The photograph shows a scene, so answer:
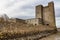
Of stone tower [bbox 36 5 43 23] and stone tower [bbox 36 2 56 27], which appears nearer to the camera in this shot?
stone tower [bbox 36 2 56 27]

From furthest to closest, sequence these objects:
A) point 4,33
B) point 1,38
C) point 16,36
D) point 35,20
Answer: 1. point 35,20
2. point 16,36
3. point 4,33
4. point 1,38

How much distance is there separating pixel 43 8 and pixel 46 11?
0.69m

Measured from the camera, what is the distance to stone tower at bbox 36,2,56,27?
1738 cm

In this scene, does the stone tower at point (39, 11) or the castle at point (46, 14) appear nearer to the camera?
the castle at point (46, 14)

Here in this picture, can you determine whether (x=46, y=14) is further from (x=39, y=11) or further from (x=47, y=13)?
(x=39, y=11)

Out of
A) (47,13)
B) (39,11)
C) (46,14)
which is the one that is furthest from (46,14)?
(39,11)

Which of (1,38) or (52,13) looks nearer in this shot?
(1,38)

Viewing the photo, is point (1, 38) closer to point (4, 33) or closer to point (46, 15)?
point (4, 33)

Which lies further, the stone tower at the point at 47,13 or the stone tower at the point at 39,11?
the stone tower at the point at 39,11

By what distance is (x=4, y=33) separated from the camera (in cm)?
529

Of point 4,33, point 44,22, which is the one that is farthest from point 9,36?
point 44,22

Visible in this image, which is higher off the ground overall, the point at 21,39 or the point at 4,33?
the point at 4,33

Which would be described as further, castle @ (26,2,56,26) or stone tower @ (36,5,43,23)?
stone tower @ (36,5,43,23)

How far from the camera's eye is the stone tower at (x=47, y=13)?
1738 cm
